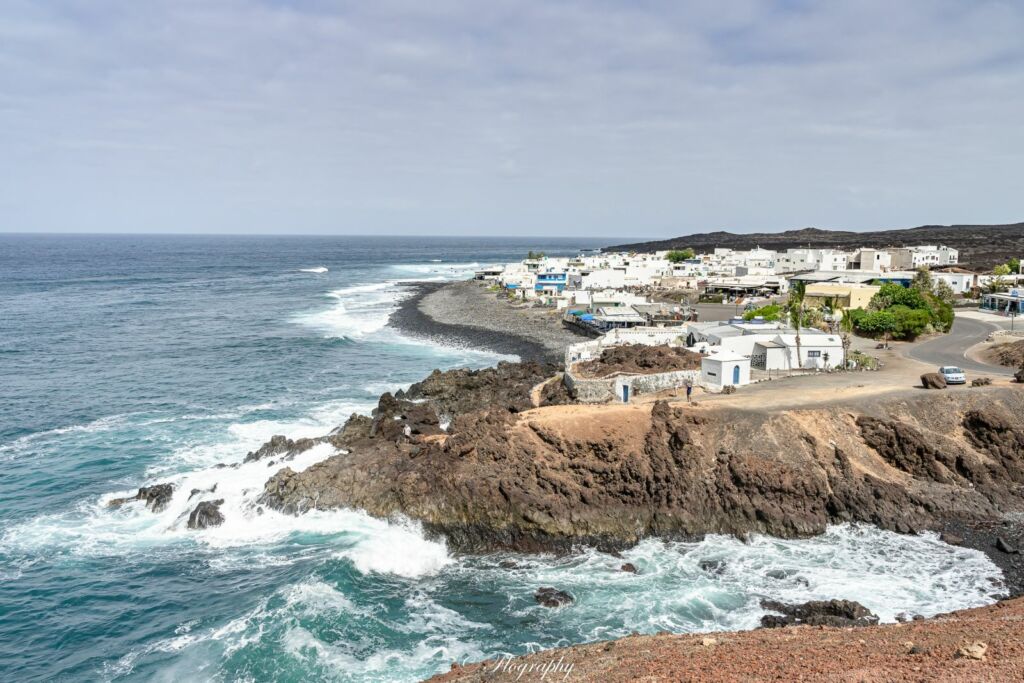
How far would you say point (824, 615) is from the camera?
75.4ft

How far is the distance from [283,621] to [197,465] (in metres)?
17.3

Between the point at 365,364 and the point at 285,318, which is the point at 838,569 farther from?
the point at 285,318

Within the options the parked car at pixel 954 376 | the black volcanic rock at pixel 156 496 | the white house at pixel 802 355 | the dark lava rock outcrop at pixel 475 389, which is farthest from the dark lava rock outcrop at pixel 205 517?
the parked car at pixel 954 376

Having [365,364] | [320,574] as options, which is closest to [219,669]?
[320,574]

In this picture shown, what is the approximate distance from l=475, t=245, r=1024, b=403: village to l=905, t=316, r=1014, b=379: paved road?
380 millimetres

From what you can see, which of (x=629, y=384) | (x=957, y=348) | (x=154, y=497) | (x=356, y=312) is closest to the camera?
(x=154, y=497)

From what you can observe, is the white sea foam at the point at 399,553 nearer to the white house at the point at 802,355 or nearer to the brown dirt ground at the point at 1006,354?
the white house at the point at 802,355

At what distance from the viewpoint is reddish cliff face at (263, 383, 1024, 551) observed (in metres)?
29.9

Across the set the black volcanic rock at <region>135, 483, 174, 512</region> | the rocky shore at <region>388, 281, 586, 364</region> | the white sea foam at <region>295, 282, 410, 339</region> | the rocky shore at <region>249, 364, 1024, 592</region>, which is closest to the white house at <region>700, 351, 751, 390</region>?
the rocky shore at <region>249, 364, 1024, 592</region>

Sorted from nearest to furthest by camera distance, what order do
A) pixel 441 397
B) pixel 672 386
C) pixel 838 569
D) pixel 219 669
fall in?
pixel 219 669 → pixel 838 569 → pixel 672 386 → pixel 441 397

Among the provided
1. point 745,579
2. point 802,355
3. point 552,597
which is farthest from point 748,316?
point 552,597

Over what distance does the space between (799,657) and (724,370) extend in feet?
74.8

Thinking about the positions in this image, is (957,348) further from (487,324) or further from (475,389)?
(487,324)

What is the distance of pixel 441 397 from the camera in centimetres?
4853
